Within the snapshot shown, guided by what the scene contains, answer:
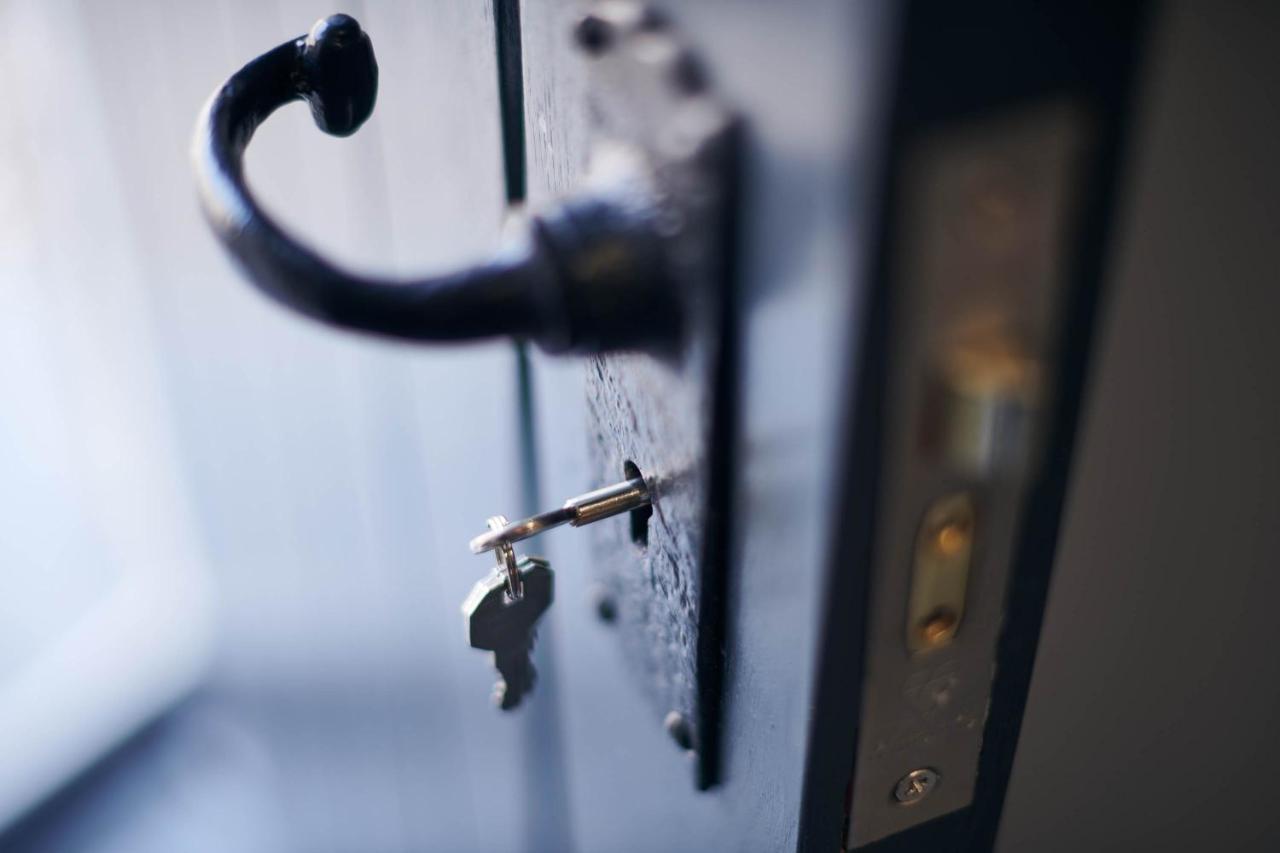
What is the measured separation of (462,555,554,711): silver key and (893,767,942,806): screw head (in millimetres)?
173

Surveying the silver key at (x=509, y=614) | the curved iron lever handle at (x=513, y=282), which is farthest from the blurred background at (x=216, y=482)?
the curved iron lever handle at (x=513, y=282)

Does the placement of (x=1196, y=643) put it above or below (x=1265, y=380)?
below

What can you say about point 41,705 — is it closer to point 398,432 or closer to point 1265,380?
point 398,432

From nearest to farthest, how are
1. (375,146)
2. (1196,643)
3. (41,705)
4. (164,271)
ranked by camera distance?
(1196,643) < (375,146) < (164,271) < (41,705)

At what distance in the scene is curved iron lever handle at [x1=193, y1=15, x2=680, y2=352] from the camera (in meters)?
0.30

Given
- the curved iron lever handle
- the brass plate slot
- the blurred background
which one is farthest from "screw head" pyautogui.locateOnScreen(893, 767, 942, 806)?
the blurred background

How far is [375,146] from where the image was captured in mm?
712

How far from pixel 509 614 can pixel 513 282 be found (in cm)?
19

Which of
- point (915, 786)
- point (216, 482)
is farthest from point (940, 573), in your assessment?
point (216, 482)

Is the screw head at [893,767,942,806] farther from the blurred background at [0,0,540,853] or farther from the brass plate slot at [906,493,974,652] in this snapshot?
the blurred background at [0,0,540,853]

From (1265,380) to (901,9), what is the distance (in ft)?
0.82

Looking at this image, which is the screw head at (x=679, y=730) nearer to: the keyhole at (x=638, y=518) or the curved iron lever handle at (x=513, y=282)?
the keyhole at (x=638, y=518)

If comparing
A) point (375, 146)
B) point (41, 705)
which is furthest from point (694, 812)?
point (41, 705)

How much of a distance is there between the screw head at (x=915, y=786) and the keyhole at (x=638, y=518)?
0.43ft
